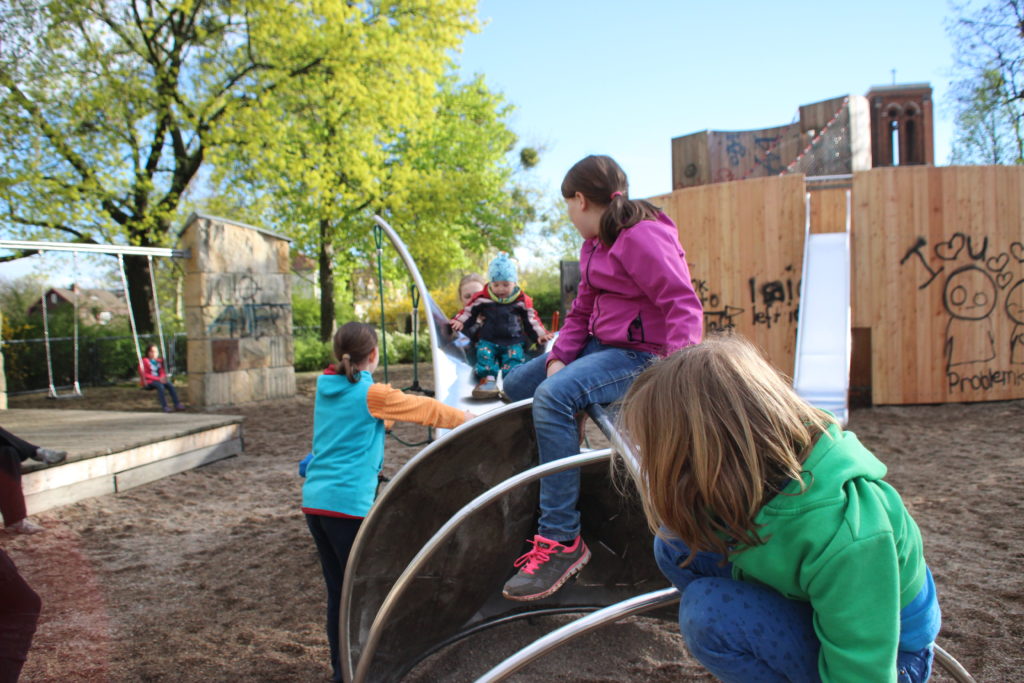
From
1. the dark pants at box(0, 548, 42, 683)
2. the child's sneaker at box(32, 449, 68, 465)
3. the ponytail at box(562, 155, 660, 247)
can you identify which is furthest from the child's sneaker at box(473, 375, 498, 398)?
the child's sneaker at box(32, 449, 68, 465)

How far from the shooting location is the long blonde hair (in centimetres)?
125

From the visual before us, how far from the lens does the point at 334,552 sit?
2812mm

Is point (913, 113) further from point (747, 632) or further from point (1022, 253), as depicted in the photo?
point (747, 632)

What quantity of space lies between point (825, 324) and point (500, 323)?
15.8 ft

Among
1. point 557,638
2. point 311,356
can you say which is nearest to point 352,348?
point 557,638

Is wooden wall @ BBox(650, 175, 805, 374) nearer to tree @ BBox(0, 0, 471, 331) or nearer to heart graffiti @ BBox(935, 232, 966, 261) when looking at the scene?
heart graffiti @ BBox(935, 232, 966, 261)

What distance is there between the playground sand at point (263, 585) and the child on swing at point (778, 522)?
1.63 meters

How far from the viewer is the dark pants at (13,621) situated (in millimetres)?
1975

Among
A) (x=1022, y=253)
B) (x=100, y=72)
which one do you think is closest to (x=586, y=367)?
(x=1022, y=253)

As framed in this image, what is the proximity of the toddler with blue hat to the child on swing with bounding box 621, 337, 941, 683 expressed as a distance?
3.78m

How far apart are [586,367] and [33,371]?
13964mm

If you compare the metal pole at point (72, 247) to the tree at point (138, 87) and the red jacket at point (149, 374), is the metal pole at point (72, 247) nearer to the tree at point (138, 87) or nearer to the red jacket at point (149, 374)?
the red jacket at point (149, 374)

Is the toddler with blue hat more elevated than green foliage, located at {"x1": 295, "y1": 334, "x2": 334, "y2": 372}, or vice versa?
the toddler with blue hat

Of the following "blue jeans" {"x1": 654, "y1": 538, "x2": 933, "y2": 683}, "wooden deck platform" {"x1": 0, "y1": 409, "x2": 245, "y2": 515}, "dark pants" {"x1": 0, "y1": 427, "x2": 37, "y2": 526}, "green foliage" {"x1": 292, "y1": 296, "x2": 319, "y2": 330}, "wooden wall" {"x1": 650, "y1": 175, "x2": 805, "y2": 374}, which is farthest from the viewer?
"green foliage" {"x1": 292, "y1": 296, "x2": 319, "y2": 330}
